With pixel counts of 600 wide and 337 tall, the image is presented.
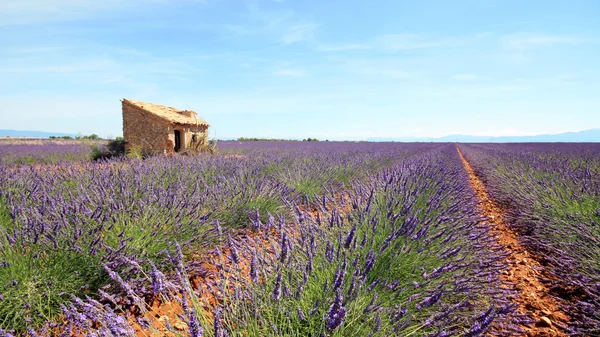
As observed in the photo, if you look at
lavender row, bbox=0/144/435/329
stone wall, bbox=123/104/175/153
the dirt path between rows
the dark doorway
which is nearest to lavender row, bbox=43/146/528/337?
lavender row, bbox=0/144/435/329

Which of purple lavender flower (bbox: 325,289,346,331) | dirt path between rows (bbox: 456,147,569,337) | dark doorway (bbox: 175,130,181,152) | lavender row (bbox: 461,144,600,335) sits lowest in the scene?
dirt path between rows (bbox: 456,147,569,337)

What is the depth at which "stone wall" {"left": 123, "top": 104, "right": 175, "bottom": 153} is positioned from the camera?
11301 millimetres

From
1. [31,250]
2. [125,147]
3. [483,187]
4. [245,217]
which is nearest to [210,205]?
[245,217]

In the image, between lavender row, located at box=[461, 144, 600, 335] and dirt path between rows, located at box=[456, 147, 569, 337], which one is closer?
dirt path between rows, located at box=[456, 147, 569, 337]

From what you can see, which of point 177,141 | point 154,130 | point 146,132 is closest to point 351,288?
point 154,130

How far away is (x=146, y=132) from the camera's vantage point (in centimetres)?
1173

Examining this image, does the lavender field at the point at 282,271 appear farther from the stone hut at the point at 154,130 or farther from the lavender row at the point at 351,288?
the stone hut at the point at 154,130

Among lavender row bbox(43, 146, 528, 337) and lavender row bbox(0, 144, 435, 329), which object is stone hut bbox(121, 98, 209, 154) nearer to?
lavender row bbox(0, 144, 435, 329)

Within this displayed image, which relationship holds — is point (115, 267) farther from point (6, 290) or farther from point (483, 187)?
point (483, 187)

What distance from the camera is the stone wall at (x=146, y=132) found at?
11.3 metres

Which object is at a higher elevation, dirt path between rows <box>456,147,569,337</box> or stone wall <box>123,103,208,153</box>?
stone wall <box>123,103,208,153</box>

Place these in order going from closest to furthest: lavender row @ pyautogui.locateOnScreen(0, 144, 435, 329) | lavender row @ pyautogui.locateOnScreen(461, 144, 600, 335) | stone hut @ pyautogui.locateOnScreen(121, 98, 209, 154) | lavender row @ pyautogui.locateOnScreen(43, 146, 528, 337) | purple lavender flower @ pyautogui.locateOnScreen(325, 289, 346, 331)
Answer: purple lavender flower @ pyautogui.locateOnScreen(325, 289, 346, 331)
lavender row @ pyautogui.locateOnScreen(43, 146, 528, 337)
lavender row @ pyautogui.locateOnScreen(0, 144, 435, 329)
lavender row @ pyautogui.locateOnScreen(461, 144, 600, 335)
stone hut @ pyautogui.locateOnScreen(121, 98, 209, 154)

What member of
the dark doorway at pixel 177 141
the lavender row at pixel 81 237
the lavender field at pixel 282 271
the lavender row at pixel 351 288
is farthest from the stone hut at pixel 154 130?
the lavender row at pixel 351 288

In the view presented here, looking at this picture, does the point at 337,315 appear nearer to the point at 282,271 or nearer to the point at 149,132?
the point at 282,271
